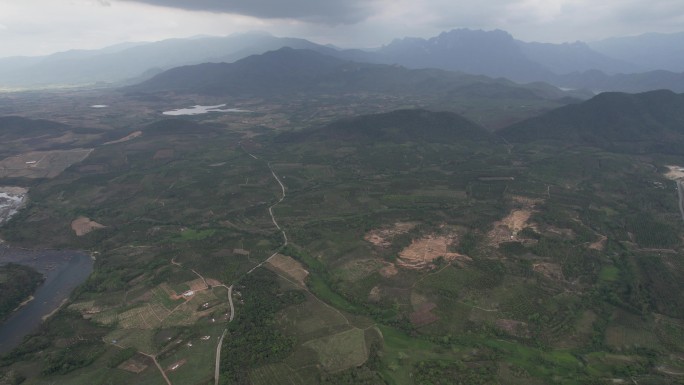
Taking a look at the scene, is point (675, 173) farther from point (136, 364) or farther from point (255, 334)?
point (136, 364)

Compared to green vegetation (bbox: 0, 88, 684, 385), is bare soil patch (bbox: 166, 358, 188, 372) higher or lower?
lower

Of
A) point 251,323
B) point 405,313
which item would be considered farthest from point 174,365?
point 405,313

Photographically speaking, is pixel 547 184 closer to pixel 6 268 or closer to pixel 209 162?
pixel 209 162

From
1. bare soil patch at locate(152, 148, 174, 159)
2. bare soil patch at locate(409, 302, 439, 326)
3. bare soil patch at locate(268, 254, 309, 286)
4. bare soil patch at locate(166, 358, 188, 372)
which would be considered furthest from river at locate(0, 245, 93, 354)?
bare soil patch at locate(152, 148, 174, 159)

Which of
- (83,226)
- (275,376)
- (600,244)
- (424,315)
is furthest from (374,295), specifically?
(83,226)

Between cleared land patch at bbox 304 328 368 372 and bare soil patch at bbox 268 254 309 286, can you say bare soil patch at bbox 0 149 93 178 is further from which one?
cleared land patch at bbox 304 328 368 372

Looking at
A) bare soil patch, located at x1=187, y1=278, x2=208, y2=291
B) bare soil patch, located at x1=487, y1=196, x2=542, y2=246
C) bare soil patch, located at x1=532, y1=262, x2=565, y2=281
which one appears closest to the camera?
bare soil patch, located at x1=187, y1=278, x2=208, y2=291
